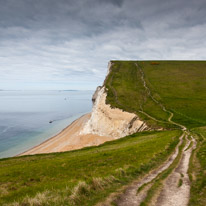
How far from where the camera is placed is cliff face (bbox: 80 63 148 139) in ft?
170

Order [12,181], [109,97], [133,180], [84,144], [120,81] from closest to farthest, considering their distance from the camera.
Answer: [133,180] < [12,181] < [84,144] < [109,97] < [120,81]

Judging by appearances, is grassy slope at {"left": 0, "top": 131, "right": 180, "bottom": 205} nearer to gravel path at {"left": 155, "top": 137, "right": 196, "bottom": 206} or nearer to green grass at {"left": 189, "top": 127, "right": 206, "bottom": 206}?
gravel path at {"left": 155, "top": 137, "right": 196, "bottom": 206}

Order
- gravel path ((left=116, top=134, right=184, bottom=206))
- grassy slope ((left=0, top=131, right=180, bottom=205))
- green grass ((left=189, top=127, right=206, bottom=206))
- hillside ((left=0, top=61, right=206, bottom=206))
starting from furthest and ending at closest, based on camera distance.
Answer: grassy slope ((left=0, top=131, right=180, bottom=205))
hillside ((left=0, top=61, right=206, bottom=206))
gravel path ((left=116, top=134, right=184, bottom=206))
green grass ((left=189, top=127, right=206, bottom=206))

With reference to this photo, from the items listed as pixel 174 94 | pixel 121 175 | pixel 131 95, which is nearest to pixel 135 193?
pixel 121 175

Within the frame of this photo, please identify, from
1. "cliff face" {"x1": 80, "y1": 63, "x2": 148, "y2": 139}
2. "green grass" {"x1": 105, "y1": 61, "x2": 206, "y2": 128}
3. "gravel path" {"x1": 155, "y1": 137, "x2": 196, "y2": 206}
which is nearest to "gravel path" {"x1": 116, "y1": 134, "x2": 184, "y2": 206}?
"gravel path" {"x1": 155, "y1": 137, "x2": 196, "y2": 206}

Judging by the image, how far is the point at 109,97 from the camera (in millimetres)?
72625

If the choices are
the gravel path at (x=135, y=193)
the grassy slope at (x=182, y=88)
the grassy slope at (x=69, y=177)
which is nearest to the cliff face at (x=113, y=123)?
the grassy slope at (x=182, y=88)

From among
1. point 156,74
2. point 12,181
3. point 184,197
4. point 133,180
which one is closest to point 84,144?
point 12,181

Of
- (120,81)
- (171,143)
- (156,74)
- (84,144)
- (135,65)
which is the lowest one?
(84,144)

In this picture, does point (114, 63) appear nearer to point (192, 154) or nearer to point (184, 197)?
point (192, 154)

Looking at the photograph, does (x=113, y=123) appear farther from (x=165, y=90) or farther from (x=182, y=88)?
(x=182, y=88)

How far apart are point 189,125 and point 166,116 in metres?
9.33

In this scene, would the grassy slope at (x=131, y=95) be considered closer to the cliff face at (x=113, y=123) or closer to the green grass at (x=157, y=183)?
the cliff face at (x=113, y=123)

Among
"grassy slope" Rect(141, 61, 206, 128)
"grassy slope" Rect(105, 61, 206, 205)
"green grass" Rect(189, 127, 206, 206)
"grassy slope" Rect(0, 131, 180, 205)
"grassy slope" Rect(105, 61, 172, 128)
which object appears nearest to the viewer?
"green grass" Rect(189, 127, 206, 206)
